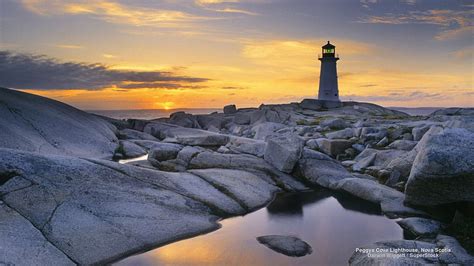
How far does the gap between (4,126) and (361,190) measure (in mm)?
24545

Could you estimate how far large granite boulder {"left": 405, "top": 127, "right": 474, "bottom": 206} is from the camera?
696 inches

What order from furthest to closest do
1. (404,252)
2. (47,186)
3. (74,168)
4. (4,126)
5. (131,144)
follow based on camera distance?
1. (131,144)
2. (4,126)
3. (74,168)
4. (47,186)
5. (404,252)

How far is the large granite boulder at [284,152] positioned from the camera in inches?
1134

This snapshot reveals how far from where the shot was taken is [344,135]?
149 feet

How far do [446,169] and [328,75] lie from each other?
8374cm

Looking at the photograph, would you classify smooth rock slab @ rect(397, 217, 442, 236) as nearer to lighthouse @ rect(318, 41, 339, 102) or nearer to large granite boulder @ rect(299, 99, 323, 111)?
large granite boulder @ rect(299, 99, 323, 111)

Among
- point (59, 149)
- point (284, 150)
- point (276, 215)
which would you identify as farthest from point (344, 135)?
point (59, 149)

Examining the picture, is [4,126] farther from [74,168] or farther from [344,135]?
[344,135]

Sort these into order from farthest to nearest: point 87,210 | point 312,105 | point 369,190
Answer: point 312,105 → point 369,190 → point 87,210

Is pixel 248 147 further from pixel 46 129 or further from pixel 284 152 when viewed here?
pixel 46 129

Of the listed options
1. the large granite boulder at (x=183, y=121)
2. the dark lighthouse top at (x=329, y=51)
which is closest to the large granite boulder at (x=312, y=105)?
the dark lighthouse top at (x=329, y=51)

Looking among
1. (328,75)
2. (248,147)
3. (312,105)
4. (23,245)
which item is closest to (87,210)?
(23,245)

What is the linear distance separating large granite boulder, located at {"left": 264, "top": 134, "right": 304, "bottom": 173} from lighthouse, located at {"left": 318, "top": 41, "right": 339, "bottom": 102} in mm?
72573

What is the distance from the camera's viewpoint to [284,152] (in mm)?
28938
